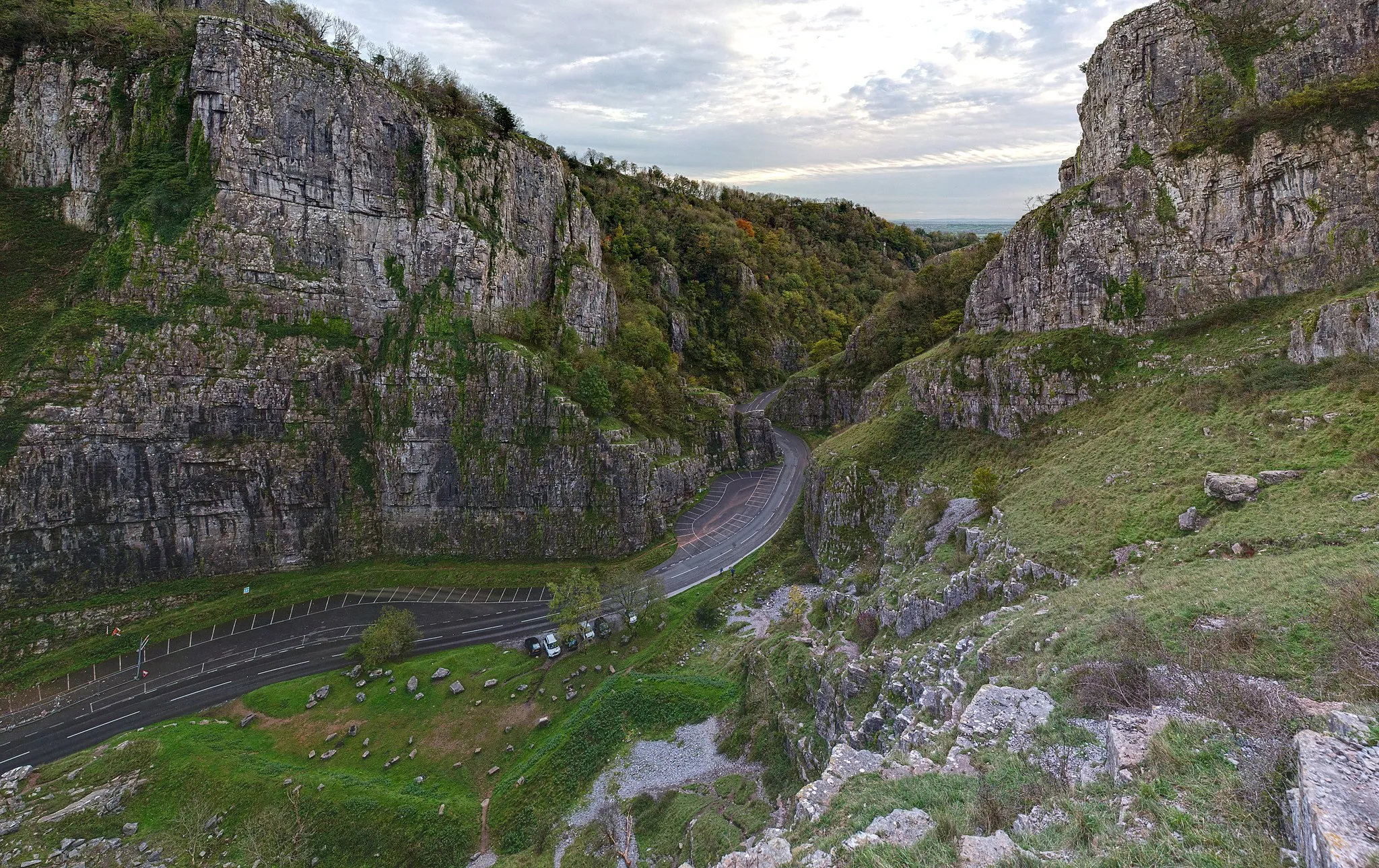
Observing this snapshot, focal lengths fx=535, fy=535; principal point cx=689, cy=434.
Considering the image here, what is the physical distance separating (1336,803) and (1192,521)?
51.1ft

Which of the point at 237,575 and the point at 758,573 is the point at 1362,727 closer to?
the point at 758,573

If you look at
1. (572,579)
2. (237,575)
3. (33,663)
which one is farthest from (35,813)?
(572,579)

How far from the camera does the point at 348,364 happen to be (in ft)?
154

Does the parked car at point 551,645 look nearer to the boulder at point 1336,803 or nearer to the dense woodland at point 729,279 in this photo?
the dense woodland at point 729,279

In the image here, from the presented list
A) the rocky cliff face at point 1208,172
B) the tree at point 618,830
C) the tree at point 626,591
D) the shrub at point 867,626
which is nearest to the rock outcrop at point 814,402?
the rocky cliff face at point 1208,172

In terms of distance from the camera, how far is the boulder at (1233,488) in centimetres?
1792

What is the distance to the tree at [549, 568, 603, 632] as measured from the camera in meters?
37.4

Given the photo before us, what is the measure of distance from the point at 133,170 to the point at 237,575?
111ft

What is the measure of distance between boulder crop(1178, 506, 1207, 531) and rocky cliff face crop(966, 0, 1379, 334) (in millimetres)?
16241

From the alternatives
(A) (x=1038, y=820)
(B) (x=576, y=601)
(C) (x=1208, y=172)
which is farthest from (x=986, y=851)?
(C) (x=1208, y=172)

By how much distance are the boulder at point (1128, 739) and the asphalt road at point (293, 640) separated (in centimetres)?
3615

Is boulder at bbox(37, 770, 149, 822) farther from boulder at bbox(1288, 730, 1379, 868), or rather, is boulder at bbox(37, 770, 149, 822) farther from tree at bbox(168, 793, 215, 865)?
boulder at bbox(1288, 730, 1379, 868)

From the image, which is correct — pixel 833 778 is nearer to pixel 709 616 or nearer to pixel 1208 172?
pixel 709 616

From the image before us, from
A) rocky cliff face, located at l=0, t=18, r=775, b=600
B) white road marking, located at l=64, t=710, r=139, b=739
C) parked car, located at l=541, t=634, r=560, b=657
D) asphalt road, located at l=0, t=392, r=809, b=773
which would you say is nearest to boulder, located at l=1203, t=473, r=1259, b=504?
asphalt road, located at l=0, t=392, r=809, b=773
